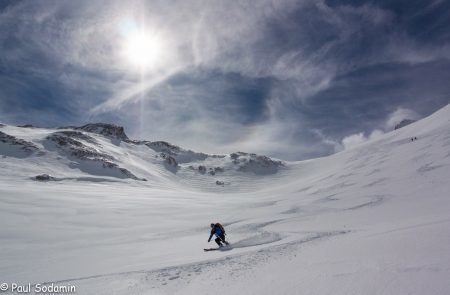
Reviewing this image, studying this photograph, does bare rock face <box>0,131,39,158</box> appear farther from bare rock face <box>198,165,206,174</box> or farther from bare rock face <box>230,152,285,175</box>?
bare rock face <box>230,152,285,175</box>

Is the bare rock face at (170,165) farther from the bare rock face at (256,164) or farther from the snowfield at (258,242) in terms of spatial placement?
the snowfield at (258,242)

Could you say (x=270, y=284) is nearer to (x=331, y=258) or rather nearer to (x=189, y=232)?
(x=331, y=258)

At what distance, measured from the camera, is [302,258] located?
377 inches

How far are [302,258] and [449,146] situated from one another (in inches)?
1275

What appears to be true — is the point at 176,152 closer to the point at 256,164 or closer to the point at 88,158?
the point at 256,164

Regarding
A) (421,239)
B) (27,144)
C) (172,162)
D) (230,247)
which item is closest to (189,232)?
(230,247)

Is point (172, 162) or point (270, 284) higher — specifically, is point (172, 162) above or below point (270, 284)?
above

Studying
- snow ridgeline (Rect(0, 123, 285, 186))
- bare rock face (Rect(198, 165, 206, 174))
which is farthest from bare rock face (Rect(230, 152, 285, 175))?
bare rock face (Rect(198, 165, 206, 174))

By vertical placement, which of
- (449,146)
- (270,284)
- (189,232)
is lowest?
(270,284)

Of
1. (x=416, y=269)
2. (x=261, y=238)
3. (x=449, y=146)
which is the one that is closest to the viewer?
(x=416, y=269)

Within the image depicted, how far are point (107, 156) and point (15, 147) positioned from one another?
28.0 metres

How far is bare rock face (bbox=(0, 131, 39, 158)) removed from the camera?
83375mm

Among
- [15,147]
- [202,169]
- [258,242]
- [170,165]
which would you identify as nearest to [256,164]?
[202,169]

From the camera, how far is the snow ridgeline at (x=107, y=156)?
8781 centimetres
